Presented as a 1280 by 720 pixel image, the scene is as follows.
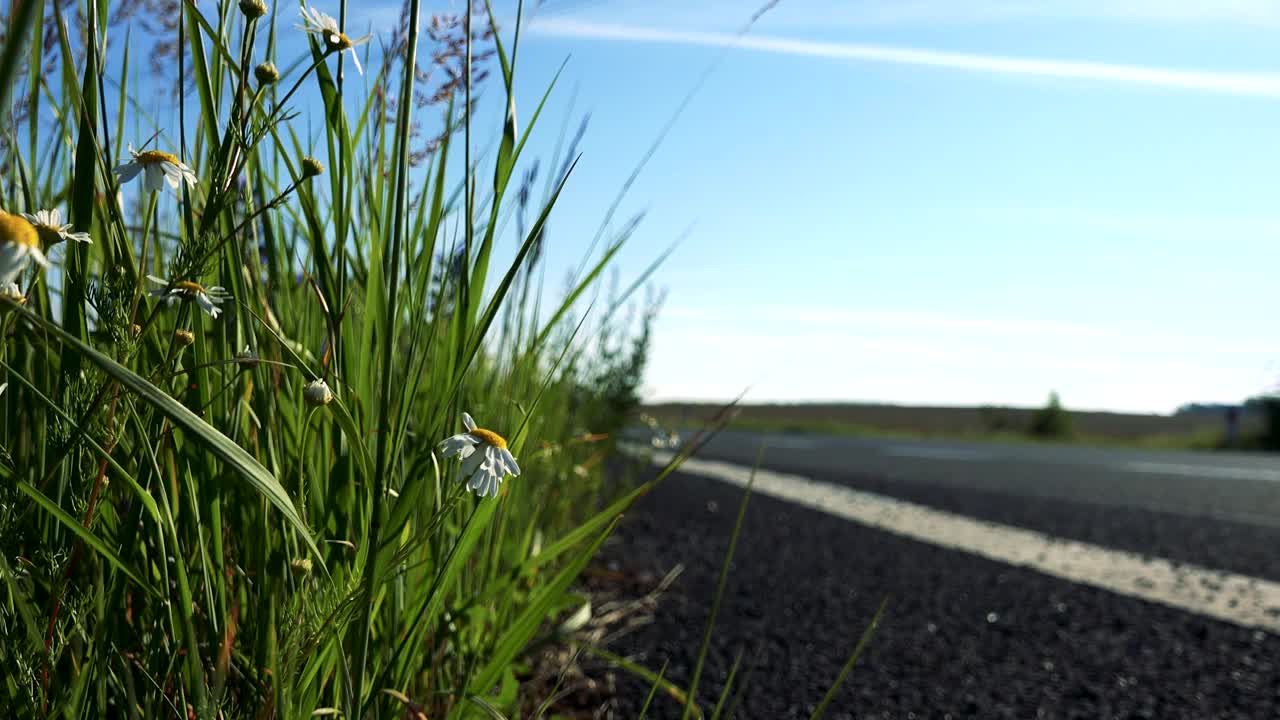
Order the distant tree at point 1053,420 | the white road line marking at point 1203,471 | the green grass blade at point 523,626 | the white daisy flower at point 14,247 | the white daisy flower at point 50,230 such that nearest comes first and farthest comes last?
1. the white daisy flower at point 14,247
2. the white daisy flower at point 50,230
3. the green grass blade at point 523,626
4. the white road line marking at point 1203,471
5. the distant tree at point 1053,420

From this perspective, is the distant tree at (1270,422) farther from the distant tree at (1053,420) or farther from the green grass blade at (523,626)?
the green grass blade at (523,626)

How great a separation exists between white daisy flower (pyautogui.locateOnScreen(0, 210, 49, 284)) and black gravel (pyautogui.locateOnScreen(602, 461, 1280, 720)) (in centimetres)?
93

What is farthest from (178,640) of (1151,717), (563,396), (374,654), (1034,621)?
(1034,621)

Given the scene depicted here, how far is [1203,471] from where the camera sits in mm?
7715

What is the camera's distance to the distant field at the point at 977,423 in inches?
746

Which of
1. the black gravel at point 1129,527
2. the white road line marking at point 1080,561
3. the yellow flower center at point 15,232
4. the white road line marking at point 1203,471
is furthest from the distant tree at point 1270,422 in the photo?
the yellow flower center at point 15,232

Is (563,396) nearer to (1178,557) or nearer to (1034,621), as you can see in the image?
(1034,621)

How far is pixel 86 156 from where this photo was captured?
2.39 ft

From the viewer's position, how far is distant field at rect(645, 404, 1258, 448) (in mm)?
18938

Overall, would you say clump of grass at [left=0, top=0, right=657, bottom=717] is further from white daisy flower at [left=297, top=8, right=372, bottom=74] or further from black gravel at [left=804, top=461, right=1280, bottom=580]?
black gravel at [left=804, top=461, right=1280, bottom=580]

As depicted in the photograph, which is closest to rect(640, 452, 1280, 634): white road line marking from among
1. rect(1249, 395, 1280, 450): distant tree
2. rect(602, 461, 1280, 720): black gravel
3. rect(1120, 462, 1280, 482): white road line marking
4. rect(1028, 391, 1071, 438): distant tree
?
rect(602, 461, 1280, 720): black gravel

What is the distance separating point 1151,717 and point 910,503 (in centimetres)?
310

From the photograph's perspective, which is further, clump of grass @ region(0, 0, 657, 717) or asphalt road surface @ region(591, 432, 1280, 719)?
asphalt road surface @ region(591, 432, 1280, 719)

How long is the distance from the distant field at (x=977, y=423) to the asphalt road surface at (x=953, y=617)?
14.0 meters
